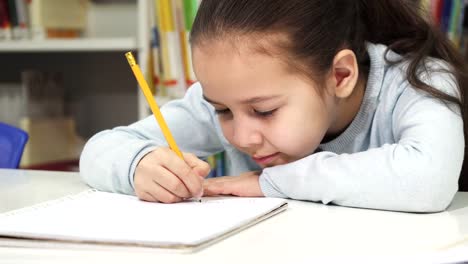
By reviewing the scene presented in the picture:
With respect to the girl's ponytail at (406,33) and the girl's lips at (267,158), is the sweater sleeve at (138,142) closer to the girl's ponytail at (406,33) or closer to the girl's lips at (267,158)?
the girl's lips at (267,158)

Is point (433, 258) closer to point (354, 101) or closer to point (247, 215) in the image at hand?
point (247, 215)

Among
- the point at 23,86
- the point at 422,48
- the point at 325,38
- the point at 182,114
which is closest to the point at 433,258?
the point at 325,38

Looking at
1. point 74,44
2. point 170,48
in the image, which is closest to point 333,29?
point 170,48

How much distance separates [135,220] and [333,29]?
470 mm

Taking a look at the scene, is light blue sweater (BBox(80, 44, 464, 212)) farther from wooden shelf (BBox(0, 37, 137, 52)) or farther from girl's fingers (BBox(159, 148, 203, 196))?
wooden shelf (BBox(0, 37, 137, 52))

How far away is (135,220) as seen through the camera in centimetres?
71

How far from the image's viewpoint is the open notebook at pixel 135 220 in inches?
24.4

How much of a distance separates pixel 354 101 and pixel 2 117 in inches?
68.8

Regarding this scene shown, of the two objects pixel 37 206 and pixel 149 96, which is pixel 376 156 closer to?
pixel 149 96

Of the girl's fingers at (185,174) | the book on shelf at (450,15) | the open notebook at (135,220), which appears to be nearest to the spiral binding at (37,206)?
the open notebook at (135,220)

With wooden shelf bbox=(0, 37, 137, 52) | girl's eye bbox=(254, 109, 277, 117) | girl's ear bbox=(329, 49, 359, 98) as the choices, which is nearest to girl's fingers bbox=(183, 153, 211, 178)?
girl's eye bbox=(254, 109, 277, 117)

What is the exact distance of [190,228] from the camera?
0.66 meters

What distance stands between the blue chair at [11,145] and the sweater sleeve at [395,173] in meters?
0.58

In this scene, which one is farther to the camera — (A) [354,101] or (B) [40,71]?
(B) [40,71]
